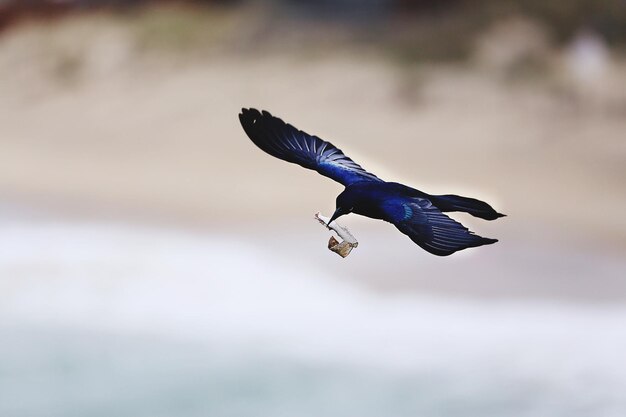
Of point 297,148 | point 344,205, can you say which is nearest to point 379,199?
point 344,205

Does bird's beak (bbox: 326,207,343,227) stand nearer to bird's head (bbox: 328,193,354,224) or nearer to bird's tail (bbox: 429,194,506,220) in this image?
bird's head (bbox: 328,193,354,224)

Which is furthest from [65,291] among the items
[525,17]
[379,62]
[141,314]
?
[525,17]

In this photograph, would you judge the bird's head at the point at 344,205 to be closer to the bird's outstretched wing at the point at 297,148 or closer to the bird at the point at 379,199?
the bird at the point at 379,199

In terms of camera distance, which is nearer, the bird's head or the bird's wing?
the bird's wing

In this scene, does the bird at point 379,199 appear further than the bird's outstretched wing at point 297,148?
No

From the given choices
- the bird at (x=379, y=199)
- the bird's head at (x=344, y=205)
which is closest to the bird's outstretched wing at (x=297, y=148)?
the bird at (x=379, y=199)

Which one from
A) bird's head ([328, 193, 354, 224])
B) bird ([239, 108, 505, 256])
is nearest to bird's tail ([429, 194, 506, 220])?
bird ([239, 108, 505, 256])

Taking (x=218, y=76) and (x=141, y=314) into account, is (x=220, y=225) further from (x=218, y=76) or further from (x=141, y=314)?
(x=218, y=76)
